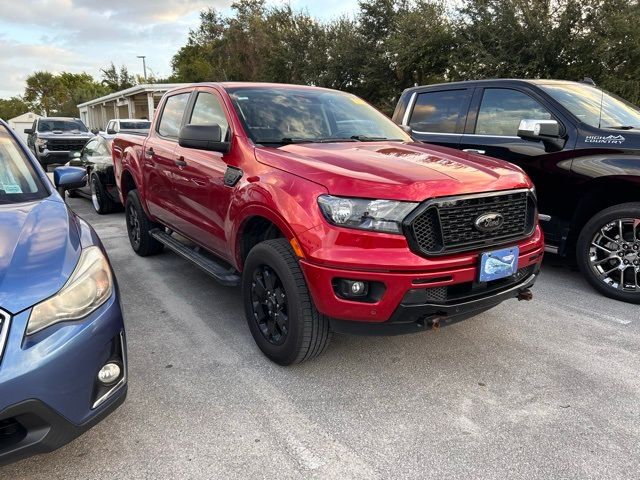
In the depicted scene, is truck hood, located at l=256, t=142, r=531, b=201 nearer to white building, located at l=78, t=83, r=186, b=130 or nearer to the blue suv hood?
the blue suv hood

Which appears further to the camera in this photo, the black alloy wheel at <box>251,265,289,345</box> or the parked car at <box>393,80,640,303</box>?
the parked car at <box>393,80,640,303</box>

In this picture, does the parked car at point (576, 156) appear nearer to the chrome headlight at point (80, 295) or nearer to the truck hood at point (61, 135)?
the chrome headlight at point (80, 295)

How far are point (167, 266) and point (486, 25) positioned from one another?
49.5 ft

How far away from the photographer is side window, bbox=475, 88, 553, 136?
4.77 meters

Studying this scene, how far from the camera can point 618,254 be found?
4133 millimetres

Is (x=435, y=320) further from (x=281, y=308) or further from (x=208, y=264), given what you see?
(x=208, y=264)

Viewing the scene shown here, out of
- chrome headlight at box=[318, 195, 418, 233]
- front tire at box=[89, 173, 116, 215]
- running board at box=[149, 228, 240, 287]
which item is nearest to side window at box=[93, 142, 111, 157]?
front tire at box=[89, 173, 116, 215]

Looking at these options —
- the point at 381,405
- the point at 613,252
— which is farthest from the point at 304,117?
the point at 613,252

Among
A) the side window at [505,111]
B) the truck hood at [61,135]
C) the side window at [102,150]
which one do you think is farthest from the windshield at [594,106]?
the truck hood at [61,135]

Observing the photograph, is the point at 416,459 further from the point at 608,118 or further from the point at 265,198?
the point at 608,118

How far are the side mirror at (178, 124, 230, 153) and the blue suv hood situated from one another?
99 centimetres

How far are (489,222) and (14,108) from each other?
111462 mm

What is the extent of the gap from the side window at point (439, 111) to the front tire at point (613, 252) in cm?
194

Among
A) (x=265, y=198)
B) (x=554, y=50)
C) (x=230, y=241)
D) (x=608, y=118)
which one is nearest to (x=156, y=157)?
(x=230, y=241)
